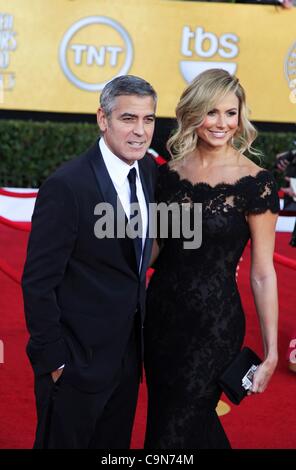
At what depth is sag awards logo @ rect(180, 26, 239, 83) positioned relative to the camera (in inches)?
365

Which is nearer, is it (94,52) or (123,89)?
(123,89)

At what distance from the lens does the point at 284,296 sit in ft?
21.8

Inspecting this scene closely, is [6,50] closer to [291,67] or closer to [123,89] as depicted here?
[291,67]

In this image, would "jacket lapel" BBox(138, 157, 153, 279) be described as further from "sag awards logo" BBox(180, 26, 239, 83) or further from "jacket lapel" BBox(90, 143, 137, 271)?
"sag awards logo" BBox(180, 26, 239, 83)

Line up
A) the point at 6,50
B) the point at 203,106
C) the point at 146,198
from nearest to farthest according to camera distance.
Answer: the point at 146,198 < the point at 203,106 < the point at 6,50

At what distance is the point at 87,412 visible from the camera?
259 cm

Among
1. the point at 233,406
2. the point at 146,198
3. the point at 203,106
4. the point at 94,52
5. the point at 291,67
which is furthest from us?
the point at 291,67

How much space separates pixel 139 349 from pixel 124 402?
0.18 metres

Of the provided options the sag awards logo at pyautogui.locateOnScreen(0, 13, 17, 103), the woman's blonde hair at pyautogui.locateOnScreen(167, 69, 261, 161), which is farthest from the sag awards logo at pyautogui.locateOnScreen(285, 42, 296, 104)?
the woman's blonde hair at pyautogui.locateOnScreen(167, 69, 261, 161)

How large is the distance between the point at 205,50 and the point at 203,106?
6687 millimetres

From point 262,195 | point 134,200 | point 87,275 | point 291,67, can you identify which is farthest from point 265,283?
point 291,67

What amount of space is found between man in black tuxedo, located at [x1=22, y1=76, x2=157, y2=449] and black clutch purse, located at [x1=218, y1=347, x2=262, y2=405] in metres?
0.38

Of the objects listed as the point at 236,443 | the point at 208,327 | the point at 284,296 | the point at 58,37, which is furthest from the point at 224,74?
the point at 58,37

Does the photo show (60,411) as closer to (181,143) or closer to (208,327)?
(208,327)
